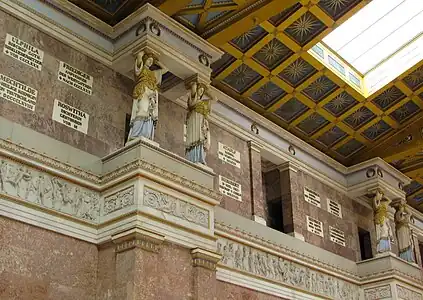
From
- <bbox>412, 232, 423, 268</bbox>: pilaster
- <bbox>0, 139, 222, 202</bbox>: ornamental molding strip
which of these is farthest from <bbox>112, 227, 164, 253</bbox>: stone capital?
<bbox>412, 232, 423, 268</bbox>: pilaster

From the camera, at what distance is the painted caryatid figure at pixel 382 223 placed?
1375 centimetres

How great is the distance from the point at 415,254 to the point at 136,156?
32.5ft

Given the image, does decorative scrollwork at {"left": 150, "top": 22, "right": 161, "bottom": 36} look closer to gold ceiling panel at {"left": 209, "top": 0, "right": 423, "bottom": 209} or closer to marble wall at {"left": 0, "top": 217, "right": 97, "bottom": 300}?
gold ceiling panel at {"left": 209, "top": 0, "right": 423, "bottom": 209}

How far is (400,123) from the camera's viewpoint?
47.7 ft

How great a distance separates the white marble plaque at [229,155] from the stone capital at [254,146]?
442mm

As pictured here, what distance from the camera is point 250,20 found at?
10367 mm

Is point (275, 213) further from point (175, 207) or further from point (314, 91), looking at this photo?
point (175, 207)

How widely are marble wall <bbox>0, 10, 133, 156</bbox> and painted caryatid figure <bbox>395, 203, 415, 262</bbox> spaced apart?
25.3 ft

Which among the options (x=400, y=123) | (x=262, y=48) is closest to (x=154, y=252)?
(x=262, y=48)

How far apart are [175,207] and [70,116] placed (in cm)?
206

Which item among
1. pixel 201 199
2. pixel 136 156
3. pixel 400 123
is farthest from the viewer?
pixel 400 123

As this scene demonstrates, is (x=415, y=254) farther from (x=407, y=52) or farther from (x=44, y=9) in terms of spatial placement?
(x=44, y=9)

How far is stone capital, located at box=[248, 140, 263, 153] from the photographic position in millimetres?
12648

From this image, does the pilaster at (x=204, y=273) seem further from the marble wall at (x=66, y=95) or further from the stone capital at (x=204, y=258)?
the marble wall at (x=66, y=95)
